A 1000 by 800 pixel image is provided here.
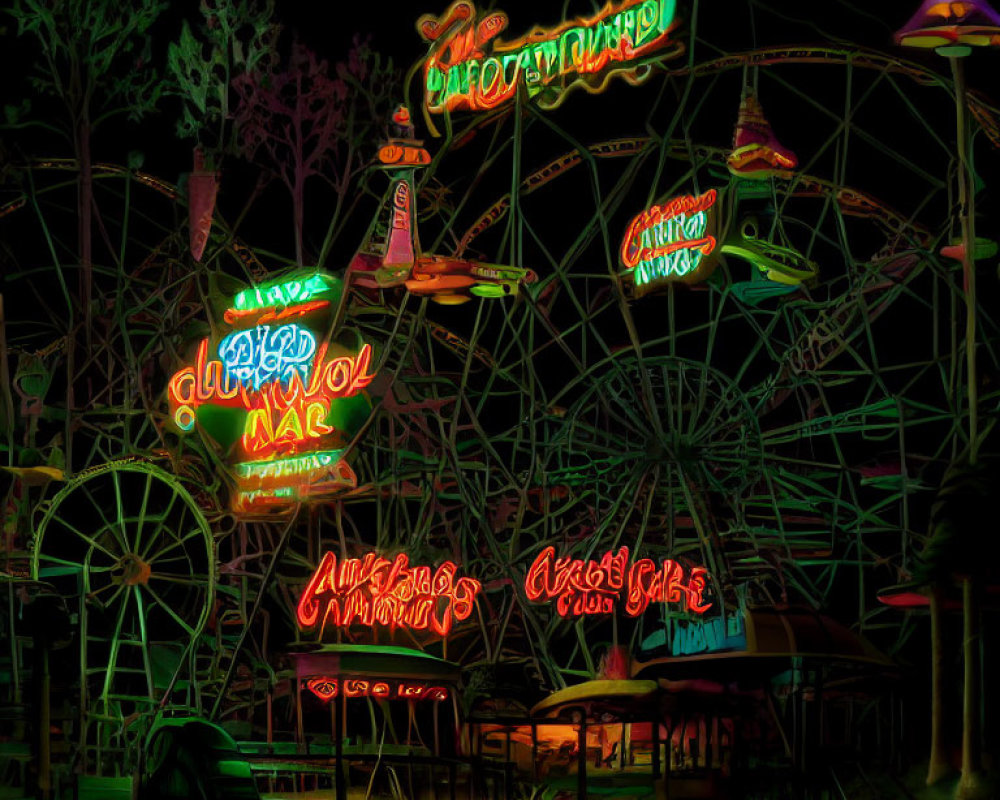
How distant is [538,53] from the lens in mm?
30016

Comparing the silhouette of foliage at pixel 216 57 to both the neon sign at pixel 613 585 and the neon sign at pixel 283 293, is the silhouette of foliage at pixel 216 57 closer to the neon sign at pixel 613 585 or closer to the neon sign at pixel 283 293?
the neon sign at pixel 283 293

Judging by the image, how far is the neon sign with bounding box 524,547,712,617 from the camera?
27.0m

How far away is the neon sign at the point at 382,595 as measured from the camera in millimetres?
29297

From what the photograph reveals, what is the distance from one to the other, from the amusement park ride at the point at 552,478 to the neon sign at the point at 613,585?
52 millimetres

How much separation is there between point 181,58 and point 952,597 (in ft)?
60.3

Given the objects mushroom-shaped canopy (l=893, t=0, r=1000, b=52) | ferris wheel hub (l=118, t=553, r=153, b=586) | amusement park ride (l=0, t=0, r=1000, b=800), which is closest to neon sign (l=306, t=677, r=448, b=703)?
amusement park ride (l=0, t=0, r=1000, b=800)

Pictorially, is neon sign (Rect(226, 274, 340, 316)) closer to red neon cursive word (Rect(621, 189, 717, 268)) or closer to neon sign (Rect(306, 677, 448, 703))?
red neon cursive word (Rect(621, 189, 717, 268))

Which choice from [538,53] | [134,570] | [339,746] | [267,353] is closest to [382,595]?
[134,570]

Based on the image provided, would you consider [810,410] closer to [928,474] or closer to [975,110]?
[928,474]

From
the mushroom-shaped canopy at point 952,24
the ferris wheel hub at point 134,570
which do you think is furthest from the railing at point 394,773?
the mushroom-shaped canopy at point 952,24

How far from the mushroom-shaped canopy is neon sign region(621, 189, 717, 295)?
6.86 meters

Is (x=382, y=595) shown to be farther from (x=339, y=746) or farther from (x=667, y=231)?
(x=667, y=231)

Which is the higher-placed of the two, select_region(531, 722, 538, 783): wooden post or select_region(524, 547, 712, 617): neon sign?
select_region(524, 547, 712, 617): neon sign

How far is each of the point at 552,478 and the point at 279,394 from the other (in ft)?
15.3
